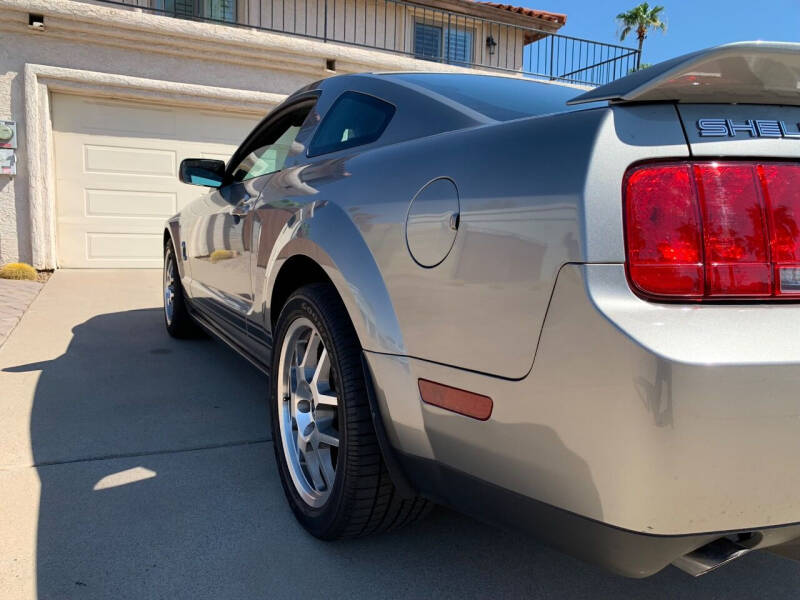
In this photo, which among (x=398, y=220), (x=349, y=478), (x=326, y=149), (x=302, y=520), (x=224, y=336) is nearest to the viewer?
(x=398, y=220)

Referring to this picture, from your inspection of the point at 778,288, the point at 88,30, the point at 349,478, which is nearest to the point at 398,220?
the point at 349,478

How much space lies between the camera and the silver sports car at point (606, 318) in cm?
122

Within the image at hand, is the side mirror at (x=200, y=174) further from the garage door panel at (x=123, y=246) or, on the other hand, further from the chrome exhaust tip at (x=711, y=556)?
the garage door panel at (x=123, y=246)

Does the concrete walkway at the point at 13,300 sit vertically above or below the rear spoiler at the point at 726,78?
below

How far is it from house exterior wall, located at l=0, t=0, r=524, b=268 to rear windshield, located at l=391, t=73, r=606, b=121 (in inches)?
268

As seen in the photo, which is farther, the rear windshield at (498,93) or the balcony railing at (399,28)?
the balcony railing at (399,28)

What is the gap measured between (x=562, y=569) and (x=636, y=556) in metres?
0.85

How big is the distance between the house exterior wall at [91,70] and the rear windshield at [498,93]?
6810 mm

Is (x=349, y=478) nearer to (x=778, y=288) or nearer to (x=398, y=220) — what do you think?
(x=398, y=220)

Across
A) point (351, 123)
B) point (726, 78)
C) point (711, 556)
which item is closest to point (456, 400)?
point (711, 556)

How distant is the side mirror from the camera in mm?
3793

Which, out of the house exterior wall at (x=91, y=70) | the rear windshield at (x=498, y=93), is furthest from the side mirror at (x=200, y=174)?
the house exterior wall at (x=91, y=70)

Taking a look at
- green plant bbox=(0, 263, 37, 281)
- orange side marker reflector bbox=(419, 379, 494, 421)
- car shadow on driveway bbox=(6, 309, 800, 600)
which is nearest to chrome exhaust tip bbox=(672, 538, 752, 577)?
orange side marker reflector bbox=(419, 379, 494, 421)

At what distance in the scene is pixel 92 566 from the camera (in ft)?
6.65
